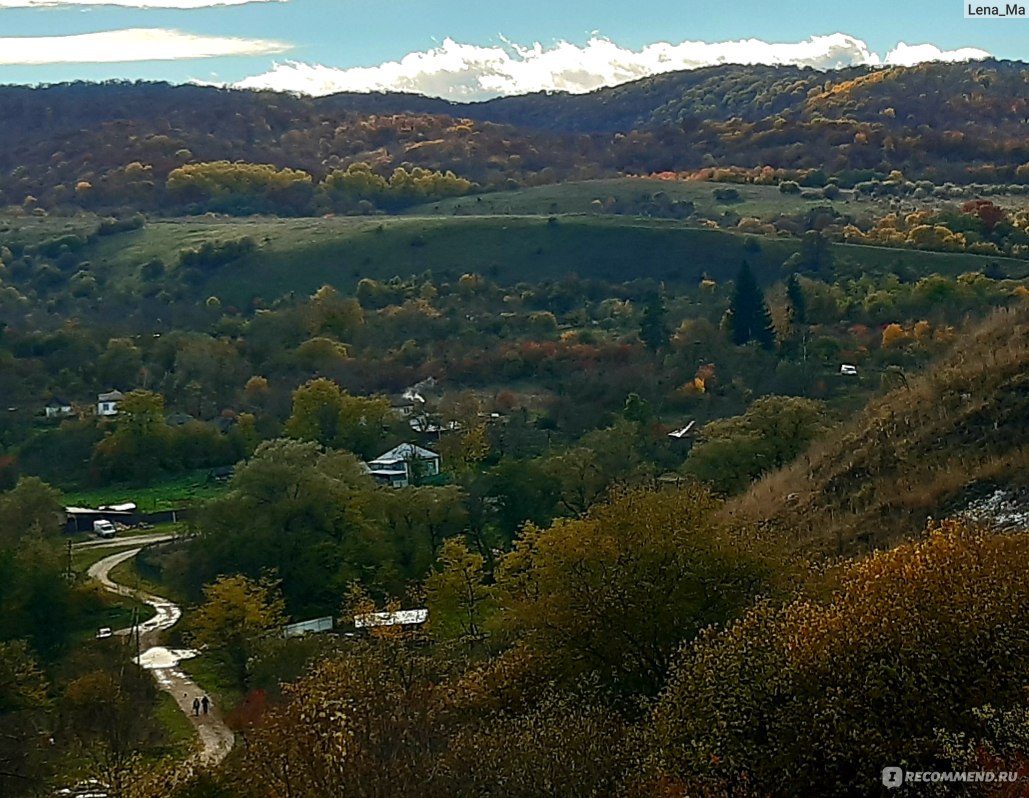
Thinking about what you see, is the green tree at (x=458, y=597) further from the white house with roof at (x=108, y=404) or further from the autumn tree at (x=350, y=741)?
the white house with roof at (x=108, y=404)

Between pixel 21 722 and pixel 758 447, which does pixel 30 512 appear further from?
pixel 758 447

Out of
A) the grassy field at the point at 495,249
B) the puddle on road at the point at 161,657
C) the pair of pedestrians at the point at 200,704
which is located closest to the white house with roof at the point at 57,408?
the grassy field at the point at 495,249

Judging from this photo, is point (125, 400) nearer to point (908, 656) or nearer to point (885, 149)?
point (908, 656)

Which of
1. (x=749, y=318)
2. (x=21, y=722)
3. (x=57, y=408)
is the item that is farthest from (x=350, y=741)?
(x=57, y=408)

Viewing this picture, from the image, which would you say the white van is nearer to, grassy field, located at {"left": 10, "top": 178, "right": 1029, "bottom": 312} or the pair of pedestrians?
the pair of pedestrians

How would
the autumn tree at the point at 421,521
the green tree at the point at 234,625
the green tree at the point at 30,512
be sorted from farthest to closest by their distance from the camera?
the green tree at the point at 30,512 < the autumn tree at the point at 421,521 < the green tree at the point at 234,625
